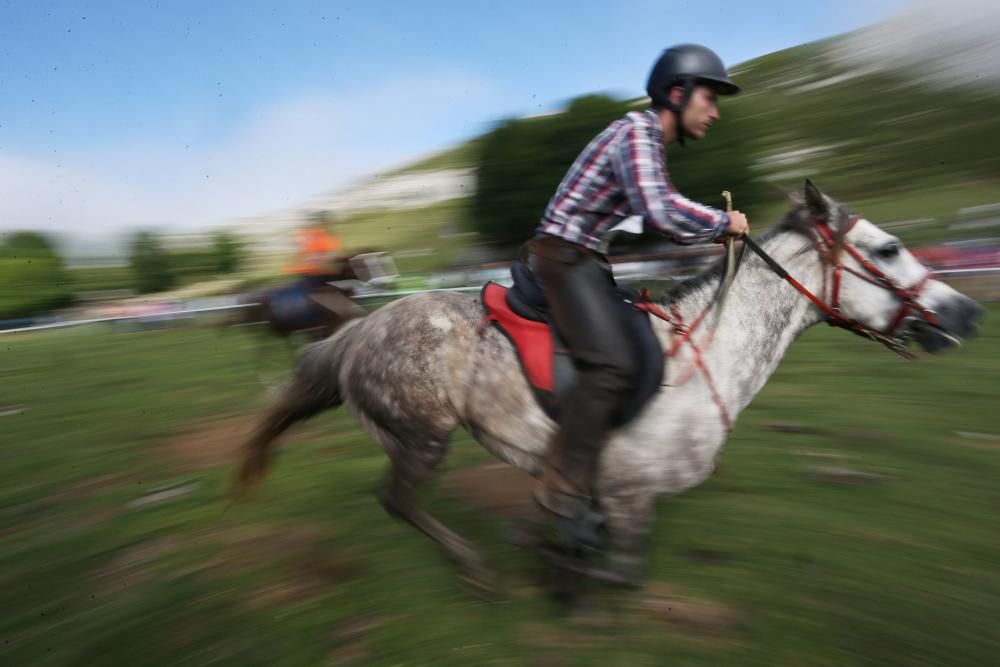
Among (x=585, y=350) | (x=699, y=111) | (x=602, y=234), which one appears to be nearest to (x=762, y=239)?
(x=699, y=111)

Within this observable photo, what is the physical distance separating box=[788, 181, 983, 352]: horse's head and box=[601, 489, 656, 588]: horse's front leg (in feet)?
4.99

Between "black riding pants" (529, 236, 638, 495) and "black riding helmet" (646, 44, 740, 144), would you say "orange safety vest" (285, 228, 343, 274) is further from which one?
"black riding helmet" (646, 44, 740, 144)

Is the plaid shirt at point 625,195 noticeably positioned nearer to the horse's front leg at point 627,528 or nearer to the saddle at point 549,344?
the saddle at point 549,344

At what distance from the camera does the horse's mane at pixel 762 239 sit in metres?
3.35

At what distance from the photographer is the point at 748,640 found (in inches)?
121

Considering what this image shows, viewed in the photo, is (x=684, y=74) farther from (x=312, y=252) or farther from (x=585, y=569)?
(x=312, y=252)

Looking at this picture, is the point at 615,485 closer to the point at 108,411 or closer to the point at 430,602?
the point at 430,602

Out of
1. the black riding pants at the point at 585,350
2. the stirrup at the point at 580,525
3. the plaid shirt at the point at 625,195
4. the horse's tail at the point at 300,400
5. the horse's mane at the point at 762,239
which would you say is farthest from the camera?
the horse's tail at the point at 300,400

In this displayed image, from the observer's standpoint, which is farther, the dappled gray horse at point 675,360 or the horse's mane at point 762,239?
the horse's mane at point 762,239

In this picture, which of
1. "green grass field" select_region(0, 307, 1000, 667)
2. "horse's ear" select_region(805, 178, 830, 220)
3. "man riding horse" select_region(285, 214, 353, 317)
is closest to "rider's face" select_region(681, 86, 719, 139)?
"horse's ear" select_region(805, 178, 830, 220)

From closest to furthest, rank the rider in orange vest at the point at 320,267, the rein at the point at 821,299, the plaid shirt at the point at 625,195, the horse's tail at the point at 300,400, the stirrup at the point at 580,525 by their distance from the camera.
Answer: the plaid shirt at the point at 625,195 → the stirrup at the point at 580,525 → the rein at the point at 821,299 → the horse's tail at the point at 300,400 → the rider in orange vest at the point at 320,267

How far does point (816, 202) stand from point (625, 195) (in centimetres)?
106

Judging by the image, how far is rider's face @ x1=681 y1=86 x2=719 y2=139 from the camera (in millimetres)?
3057

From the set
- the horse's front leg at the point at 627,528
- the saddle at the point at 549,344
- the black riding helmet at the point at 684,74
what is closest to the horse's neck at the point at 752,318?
the saddle at the point at 549,344
